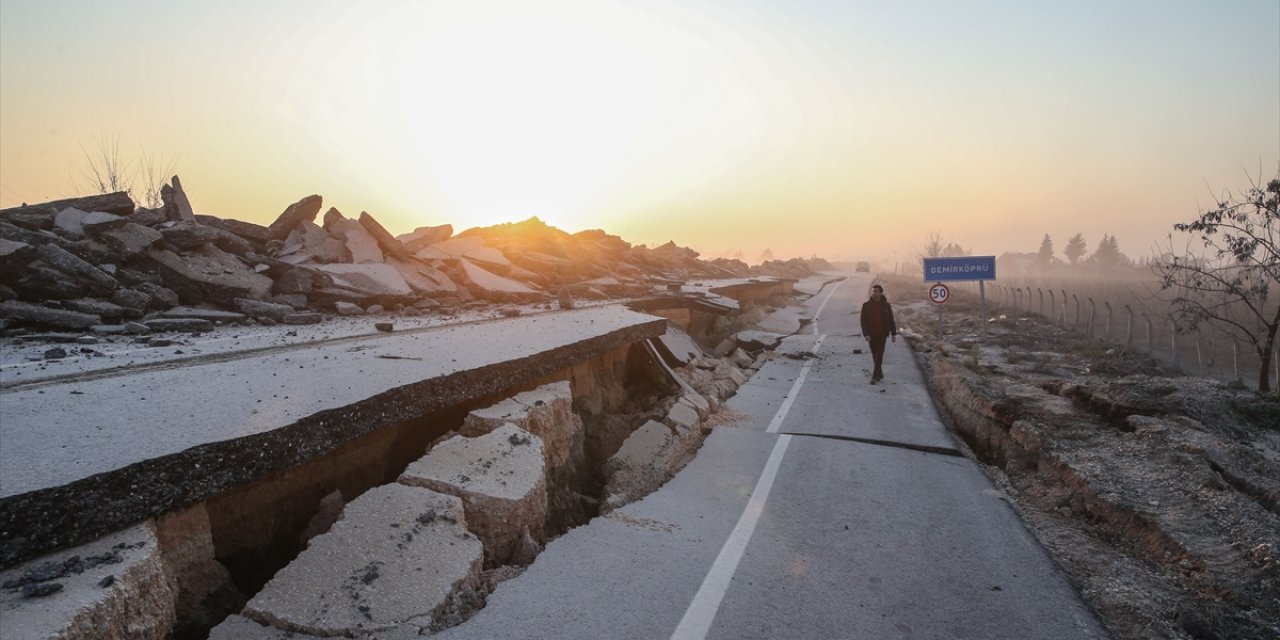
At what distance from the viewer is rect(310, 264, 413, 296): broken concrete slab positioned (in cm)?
1062

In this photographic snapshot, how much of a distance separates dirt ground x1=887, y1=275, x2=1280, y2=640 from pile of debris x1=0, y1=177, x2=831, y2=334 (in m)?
8.59

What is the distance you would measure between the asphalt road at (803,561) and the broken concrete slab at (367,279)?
7.15 meters

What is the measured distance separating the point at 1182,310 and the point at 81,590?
13.5 meters

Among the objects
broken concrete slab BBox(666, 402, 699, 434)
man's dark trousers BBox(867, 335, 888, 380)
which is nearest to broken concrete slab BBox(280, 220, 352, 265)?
broken concrete slab BBox(666, 402, 699, 434)

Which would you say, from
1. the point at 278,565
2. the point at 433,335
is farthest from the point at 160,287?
the point at 278,565

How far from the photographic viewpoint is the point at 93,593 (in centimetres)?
221

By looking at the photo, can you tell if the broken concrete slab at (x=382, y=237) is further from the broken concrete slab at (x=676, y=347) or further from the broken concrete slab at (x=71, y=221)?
the broken concrete slab at (x=676, y=347)

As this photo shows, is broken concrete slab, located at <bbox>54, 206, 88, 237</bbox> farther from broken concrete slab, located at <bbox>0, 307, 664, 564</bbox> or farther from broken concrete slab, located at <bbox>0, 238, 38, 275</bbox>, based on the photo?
broken concrete slab, located at <bbox>0, 307, 664, 564</bbox>

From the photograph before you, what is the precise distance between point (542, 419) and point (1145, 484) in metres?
5.29

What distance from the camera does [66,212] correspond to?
880cm

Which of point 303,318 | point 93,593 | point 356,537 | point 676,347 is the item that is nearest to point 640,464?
point 356,537

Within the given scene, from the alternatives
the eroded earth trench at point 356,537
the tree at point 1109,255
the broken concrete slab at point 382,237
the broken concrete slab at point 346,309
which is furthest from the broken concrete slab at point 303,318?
the tree at point 1109,255

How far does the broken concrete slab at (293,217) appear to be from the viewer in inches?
480

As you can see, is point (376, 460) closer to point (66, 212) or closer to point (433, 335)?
point (433, 335)
